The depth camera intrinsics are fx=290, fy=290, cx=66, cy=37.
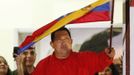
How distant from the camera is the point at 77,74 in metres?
1.90

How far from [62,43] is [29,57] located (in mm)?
302

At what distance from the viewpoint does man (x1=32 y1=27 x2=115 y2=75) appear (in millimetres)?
1908

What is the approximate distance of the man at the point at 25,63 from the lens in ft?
6.63

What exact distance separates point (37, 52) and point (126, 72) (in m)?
0.89

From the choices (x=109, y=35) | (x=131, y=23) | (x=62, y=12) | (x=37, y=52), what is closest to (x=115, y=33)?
(x=109, y=35)

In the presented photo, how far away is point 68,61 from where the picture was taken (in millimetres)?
1913

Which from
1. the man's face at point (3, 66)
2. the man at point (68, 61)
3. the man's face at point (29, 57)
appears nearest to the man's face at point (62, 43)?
the man at point (68, 61)

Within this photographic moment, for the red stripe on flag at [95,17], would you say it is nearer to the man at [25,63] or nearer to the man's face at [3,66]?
the man at [25,63]

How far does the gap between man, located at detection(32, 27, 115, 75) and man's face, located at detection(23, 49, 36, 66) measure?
0.10 m

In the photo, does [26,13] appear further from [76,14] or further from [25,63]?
[76,14]

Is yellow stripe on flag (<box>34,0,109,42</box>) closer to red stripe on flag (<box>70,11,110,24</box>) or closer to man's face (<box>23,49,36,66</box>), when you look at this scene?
red stripe on flag (<box>70,11,110,24</box>)

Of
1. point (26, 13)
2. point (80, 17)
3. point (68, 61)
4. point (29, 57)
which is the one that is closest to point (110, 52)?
point (68, 61)

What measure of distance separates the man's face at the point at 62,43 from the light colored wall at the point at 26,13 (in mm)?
259

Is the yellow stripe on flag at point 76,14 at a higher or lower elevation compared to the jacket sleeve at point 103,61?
higher
